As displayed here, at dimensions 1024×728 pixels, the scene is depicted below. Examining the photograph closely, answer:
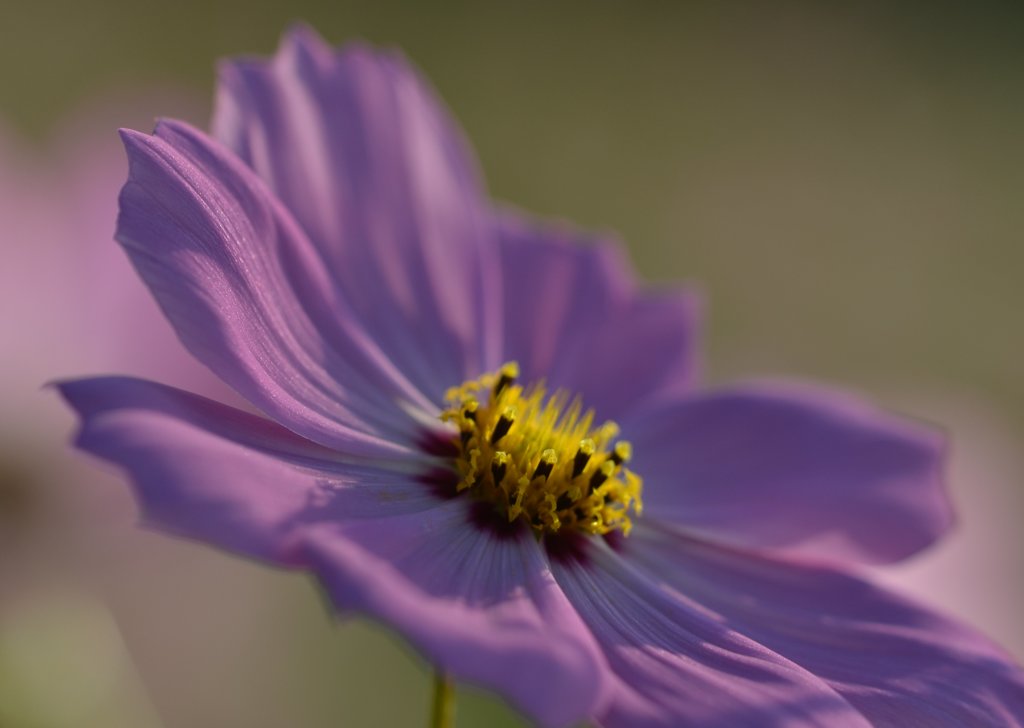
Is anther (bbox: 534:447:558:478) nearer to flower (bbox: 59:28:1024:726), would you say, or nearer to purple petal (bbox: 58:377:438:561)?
flower (bbox: 59:28:1024:726)

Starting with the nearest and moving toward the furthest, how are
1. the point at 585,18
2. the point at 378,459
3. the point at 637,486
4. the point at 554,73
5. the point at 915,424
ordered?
the point at 378,459
the point at 637,486
the point at 915,424
the point at 554,73
the point at 585,18

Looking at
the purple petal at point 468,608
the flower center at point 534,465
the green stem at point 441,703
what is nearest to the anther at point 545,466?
the flower center at point 534,465

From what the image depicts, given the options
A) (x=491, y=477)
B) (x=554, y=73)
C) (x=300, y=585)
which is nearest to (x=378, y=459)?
(x=491, y=477)

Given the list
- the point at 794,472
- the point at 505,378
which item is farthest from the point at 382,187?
the point at 794,472

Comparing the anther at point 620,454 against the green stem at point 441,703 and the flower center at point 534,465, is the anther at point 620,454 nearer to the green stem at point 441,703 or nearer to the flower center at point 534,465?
the flower center at point 534,465

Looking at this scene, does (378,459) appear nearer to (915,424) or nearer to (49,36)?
(915,424)

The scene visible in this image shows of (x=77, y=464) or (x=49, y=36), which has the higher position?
(x=49, y=36)
